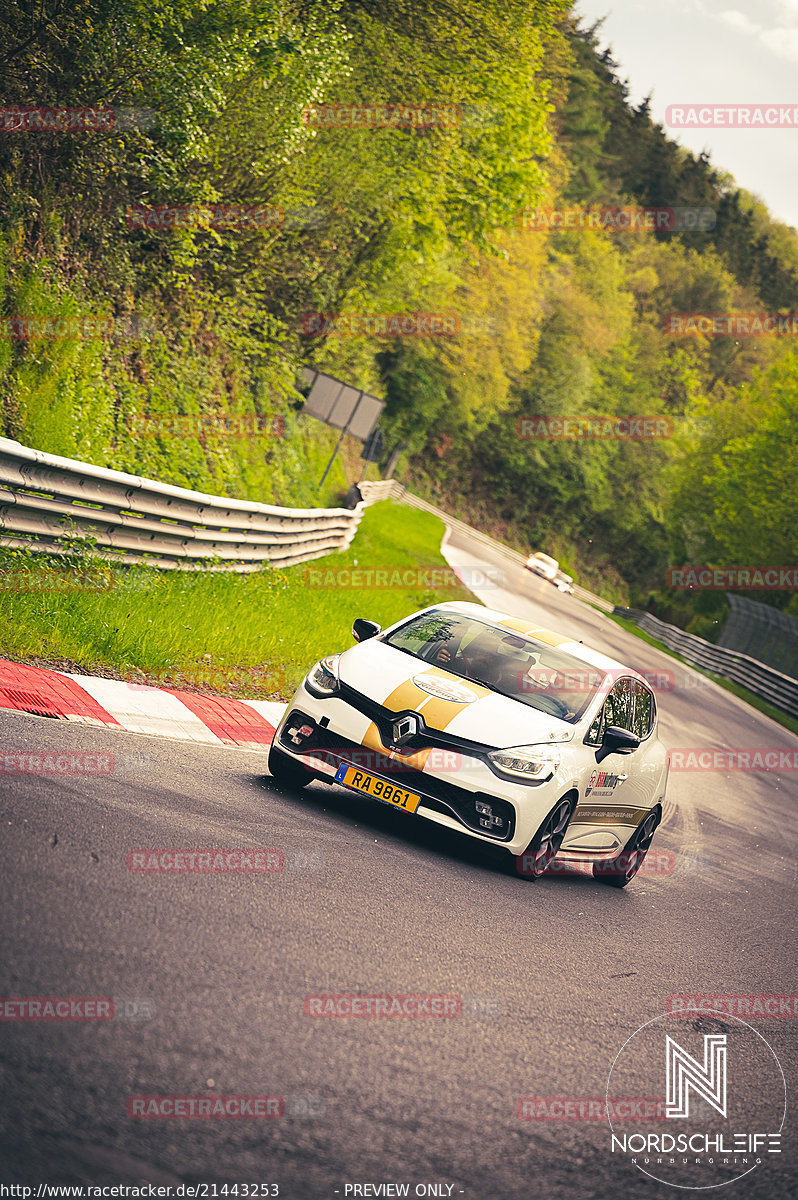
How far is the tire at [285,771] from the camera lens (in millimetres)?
7691

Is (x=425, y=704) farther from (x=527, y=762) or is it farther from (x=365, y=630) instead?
(x=365, y=630)

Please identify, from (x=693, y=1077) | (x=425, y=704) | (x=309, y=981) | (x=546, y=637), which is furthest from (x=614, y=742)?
(x=309, y=981)

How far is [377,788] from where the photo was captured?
7238 millimetres

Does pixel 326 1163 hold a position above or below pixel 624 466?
below

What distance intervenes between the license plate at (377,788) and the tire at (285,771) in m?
0.38

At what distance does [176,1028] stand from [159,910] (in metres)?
0.95

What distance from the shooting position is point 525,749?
24.2 feet

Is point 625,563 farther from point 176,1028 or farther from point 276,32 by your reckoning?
point 176,1028

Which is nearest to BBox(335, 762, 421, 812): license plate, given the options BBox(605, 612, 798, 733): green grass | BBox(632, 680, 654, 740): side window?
BBox(632, 680, 654, 740): side window

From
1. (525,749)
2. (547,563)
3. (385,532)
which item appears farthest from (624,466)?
(525,749)

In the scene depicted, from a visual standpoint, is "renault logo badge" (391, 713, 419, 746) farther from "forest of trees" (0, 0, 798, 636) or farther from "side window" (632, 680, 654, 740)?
"forest of trees" (0, 0, 798, 636)

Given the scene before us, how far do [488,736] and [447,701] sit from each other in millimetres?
421

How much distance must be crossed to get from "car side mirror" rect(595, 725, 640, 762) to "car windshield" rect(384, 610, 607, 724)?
277 millimetres

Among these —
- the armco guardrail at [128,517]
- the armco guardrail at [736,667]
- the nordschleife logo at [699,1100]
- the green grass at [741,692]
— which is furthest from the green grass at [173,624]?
the armco guardrail at [736,667]
